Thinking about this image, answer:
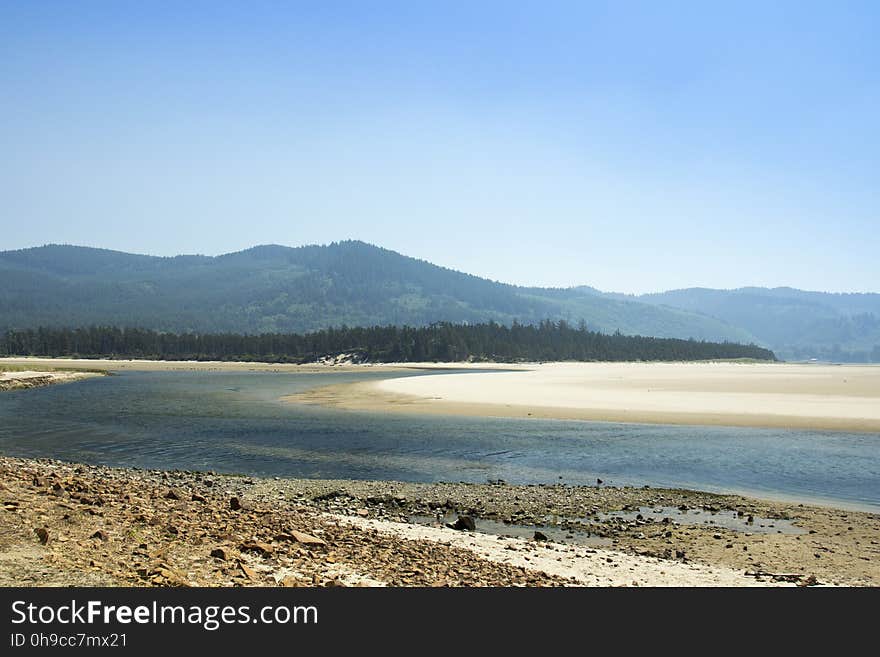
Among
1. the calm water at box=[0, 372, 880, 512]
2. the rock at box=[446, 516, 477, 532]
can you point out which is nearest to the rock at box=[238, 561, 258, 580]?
the rock at box=[446, 516, 477, 532]

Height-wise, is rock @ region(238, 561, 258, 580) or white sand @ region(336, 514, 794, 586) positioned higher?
rock @ region(238, 561, 258, 580)

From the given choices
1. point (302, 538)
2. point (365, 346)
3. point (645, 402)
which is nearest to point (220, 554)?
point (302, 538)

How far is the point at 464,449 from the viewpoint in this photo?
30.2 metres

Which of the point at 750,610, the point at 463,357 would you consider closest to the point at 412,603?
the point at 750,610

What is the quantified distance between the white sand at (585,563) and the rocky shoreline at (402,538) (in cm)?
6

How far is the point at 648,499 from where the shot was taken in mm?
20234

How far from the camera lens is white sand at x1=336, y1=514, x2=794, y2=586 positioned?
11727mm

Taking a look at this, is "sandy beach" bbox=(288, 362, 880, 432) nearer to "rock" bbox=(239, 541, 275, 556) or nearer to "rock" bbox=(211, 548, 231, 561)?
"rock" bbox=(239, 541, 275, 556)

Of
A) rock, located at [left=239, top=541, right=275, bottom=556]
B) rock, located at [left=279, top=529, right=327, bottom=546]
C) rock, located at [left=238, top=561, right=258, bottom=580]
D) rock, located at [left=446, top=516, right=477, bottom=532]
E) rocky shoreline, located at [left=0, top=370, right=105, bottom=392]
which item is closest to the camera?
rock, located at [left=238, top=561, right=258, bottom=580]

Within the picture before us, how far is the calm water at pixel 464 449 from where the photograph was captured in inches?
941

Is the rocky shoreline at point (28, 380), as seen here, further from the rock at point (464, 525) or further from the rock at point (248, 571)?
the rock at point (248, 571)

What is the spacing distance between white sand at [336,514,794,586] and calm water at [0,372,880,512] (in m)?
9.21

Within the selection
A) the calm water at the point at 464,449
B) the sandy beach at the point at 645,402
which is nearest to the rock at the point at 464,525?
the calm water at the point at 464,449

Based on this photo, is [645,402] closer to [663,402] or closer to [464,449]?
[663,402]
